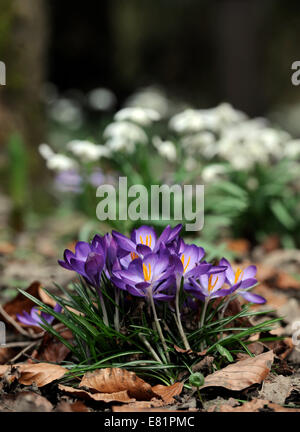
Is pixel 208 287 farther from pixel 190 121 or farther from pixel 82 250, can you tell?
pixel 190 121

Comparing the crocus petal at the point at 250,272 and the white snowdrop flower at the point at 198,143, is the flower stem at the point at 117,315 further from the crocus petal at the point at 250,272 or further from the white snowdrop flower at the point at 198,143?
the white snowdrop flower at the point at 198,143

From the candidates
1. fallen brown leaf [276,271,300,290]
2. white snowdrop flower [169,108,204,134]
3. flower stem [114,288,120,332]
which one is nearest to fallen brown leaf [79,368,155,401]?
flower stem [114,288,120,332]

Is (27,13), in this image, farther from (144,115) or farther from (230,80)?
(230,80)

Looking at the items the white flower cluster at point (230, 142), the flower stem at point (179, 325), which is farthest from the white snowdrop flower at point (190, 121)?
the flower stem at point (179, 325)

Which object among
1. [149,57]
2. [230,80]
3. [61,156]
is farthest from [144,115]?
[149,57]

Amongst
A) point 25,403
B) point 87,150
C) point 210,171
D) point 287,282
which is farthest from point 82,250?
point 210,171

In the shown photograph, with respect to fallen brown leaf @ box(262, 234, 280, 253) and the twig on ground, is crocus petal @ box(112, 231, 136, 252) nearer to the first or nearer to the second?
the twig on ground
